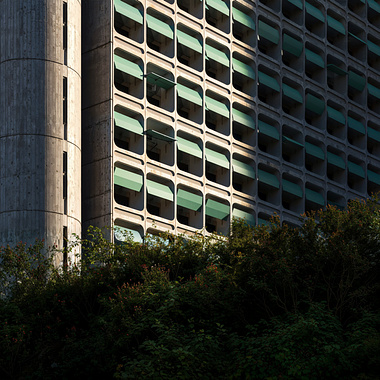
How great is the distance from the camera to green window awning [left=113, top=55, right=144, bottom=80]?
72.1m

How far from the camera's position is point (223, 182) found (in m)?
79.2

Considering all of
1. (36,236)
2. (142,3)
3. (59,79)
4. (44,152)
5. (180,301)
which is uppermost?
(142,3)

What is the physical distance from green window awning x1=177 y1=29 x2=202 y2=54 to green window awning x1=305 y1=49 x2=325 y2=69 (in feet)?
46.1

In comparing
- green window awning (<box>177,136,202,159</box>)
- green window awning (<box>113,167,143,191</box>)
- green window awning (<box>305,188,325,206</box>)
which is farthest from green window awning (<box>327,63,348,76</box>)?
green window awning (<box>113,167,143,191</box>)

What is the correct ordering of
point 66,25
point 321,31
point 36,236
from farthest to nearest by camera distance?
point 321,31 < point 66,25 < point 36,236

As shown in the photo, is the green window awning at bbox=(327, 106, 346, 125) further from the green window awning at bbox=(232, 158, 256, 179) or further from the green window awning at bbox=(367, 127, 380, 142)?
the green window awning at bbox=(232, 158, 256, 179)

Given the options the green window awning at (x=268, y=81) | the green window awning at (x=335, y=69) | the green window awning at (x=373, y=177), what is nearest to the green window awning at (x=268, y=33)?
the green window awning at (x=268, y=81)

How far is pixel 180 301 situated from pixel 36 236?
84.3 feet

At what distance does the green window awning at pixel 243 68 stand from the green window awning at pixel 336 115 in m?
10.1

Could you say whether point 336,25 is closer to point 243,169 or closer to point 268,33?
point 268,33

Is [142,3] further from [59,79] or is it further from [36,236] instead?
[36,236]

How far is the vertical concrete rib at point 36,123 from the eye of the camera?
6356cm

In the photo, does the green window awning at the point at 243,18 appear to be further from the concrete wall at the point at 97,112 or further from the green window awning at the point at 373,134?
the green window awning at the point at 373,134

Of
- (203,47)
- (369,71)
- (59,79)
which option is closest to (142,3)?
(203,47)
